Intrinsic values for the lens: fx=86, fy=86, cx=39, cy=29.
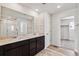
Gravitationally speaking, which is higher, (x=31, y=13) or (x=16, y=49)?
(x=31, y=13)

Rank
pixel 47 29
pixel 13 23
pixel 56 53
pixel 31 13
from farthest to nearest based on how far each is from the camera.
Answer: pixel 47 29, pixel 31 13, pixel 56 53, pixel 13 23

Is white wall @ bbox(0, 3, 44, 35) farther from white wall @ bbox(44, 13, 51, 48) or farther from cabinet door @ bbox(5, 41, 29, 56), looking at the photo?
cabinet door @ bbox(5, 41, 29, 56)

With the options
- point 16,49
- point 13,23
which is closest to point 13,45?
point 16,49

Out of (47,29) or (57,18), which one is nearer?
(57,18)

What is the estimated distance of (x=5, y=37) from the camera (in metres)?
2.18

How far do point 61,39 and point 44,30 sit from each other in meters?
1.10

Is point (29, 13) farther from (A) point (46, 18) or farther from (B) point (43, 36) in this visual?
(B) point (43, 36)

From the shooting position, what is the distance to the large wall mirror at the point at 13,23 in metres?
2.14

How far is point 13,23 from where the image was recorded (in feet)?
8.02

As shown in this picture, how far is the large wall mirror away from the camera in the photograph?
2.14 meters

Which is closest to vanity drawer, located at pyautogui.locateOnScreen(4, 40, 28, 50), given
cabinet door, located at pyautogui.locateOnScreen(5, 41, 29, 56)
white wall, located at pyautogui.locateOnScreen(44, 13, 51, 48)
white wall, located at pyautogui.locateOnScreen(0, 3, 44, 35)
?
cabinet door, located at pyautogui.locateOnScreen(5, 41, 29, 56)

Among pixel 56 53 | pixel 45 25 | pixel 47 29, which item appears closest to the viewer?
pixel 56 53

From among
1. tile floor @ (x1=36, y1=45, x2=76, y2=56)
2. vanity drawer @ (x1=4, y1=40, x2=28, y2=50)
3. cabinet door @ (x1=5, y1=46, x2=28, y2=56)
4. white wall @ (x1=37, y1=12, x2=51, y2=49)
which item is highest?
white wall @ (x1=37, y1=12, x2=51, y2=49)

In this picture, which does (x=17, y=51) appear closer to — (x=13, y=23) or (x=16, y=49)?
(x=16, y=49)
